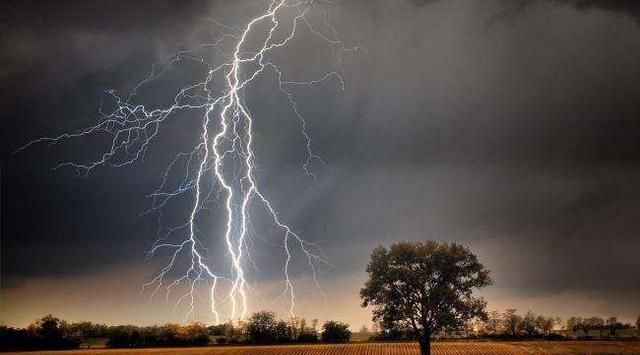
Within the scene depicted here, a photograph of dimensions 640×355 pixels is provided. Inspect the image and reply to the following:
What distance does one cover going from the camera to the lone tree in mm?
36875

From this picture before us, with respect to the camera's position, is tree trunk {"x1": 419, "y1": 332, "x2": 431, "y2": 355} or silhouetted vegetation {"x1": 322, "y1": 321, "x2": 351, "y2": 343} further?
silhouetted vegetation {"x1": 322, "y1": 321, "x2": 351, "y2": 343}

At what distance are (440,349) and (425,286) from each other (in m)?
11.2

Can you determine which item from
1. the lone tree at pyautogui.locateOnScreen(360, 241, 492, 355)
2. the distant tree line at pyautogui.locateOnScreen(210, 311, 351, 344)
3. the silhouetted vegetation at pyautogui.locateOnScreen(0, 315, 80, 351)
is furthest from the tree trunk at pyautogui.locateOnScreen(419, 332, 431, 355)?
the silhouetted vegetation at pyautogui.locateOnScreen(0, 315, 80, 351)

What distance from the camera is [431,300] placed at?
3700 cm

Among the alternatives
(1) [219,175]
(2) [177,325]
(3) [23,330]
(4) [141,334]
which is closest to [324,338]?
(2) [177,325]

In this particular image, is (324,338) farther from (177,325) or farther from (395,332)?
(395,332)

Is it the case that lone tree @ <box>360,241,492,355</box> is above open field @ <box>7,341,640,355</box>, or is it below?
above

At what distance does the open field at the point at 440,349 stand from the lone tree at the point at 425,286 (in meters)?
6.52

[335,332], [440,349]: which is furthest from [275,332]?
[440,349]

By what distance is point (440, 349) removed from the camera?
150 ft

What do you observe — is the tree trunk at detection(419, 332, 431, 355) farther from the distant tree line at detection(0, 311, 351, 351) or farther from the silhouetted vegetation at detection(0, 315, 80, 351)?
the silhouetted vegetation at detection(0, 315, 80, 351)

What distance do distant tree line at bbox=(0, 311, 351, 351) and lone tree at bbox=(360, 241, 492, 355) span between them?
61.9 ft

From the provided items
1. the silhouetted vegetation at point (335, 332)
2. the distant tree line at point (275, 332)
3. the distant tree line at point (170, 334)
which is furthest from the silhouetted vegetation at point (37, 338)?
the silhouetted vegetation at point (335, 332)

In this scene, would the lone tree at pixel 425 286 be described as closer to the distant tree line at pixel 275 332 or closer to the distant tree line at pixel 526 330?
the distant tree line at pixel 526 330
